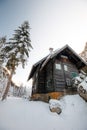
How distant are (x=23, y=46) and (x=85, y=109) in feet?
46.6

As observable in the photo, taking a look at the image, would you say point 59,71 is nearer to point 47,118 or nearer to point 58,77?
point 58,77

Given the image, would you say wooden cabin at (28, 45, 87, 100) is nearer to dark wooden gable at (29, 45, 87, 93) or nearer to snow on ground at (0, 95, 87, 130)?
dark wooden gable at (29, 45, 87, 93)

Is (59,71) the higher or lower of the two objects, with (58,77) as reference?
higher

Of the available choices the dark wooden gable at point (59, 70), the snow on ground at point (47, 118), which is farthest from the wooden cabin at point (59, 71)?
the snow on ground at point (47, 118)

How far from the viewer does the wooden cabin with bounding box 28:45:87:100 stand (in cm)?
1769

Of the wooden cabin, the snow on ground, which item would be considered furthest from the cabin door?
the snow on ground

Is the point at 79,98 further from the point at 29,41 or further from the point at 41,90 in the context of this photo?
the point at 29,41

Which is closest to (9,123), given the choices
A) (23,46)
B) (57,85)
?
A: (57,85)

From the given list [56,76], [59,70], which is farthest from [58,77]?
[59,70]

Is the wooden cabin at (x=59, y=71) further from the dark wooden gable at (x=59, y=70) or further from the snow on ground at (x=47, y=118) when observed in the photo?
the snow on ground at (x=47, y=118)

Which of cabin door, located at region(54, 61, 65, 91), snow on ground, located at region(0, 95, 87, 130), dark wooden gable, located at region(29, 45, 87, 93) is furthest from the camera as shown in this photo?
dark wooden gable, located at region(29, 45, 87, 93)

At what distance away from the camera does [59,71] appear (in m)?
18.8

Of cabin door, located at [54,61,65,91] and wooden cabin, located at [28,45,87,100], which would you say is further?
wooden cabin, located at [28,45,87,100]

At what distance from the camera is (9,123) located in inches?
382
